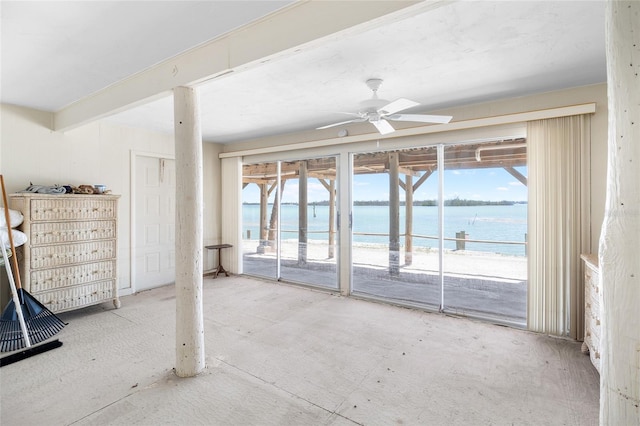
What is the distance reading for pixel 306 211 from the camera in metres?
6.21

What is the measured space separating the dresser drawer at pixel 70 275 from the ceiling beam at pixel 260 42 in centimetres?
199

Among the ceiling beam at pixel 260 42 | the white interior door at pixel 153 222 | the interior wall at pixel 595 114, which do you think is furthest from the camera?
the white interior door at pixel 153 222

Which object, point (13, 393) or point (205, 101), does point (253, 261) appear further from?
point (13, 393)

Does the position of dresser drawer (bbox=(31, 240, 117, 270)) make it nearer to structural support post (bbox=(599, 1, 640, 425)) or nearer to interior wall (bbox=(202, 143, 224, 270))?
interior wall (bbox=(202, 143, 224, 270))

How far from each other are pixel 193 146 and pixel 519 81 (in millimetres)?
3064

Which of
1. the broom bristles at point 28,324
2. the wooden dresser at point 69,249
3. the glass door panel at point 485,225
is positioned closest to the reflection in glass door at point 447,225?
the glass door panel at point 485,225

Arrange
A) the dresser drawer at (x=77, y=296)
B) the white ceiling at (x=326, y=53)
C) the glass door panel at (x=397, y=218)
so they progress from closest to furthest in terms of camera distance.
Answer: the white ceiling at (x=326, y=53), the dresser drawer at (x=77, y=296), the glass door panel at (x=397, y=218)

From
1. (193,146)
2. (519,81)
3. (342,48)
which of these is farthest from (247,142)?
(519,81)

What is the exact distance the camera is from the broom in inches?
111

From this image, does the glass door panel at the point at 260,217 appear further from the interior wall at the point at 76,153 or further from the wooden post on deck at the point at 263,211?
the interior wall at the point at 76,153

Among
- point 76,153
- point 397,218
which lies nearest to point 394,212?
point 397,218

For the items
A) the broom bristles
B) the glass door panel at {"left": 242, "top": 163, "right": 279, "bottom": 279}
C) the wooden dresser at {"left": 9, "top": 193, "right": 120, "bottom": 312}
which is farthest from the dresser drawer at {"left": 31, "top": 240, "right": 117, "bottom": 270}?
the glass door panel at {"left": 242, "top": 163, "right": 279, "bottom": 279}

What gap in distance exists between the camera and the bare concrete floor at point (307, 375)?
79.4 inches

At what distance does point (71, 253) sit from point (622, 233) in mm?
4731
